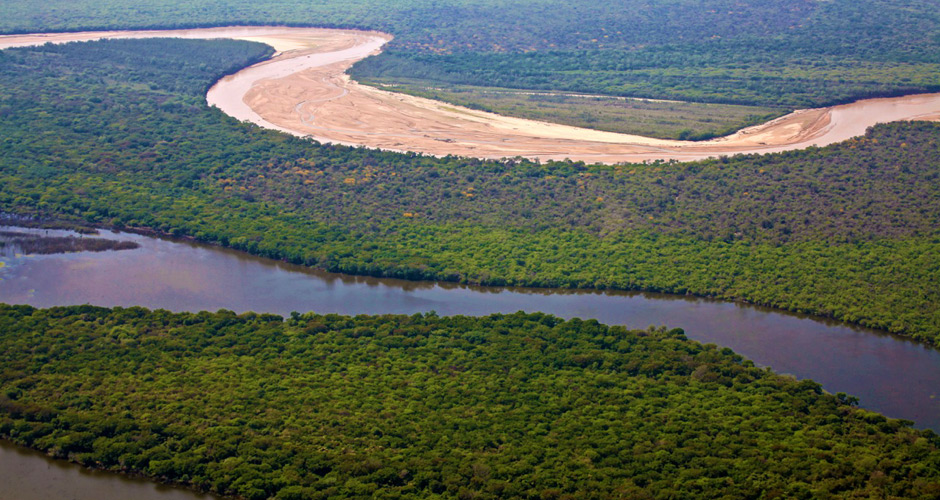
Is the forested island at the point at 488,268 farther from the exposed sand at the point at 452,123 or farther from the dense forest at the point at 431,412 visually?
the exposed sand at the point at 452,123

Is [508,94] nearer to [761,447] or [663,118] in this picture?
[663,118]

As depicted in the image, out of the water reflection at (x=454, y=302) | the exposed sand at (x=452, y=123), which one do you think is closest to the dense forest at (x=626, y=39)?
the exposed sand at (x=452, y=123)

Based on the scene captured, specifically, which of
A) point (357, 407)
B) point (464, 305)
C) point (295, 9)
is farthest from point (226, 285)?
point (295, 9)

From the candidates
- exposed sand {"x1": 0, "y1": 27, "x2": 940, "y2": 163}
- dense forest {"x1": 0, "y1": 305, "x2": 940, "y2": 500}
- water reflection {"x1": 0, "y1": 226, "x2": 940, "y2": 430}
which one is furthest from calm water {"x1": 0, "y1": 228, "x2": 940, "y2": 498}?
exposed sand {"x1": 0, "y1": 27, "x2": 940, "y2": 163}

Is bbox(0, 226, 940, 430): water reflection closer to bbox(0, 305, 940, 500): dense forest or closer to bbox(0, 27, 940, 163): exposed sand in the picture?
bbox(0, 305, 940, 500): dense forest

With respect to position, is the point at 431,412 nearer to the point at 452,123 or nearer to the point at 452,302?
the point at 452,302

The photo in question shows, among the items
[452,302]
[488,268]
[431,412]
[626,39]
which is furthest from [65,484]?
[626,39]
